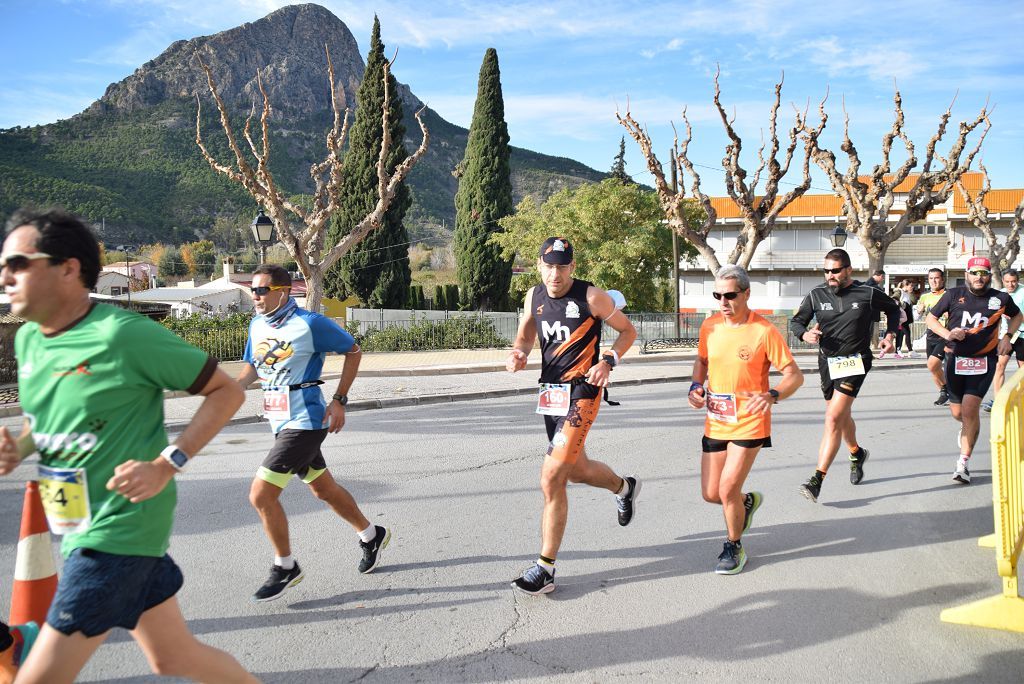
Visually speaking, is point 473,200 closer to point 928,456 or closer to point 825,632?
point 928,456

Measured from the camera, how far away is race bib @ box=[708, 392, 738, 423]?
5.01 m

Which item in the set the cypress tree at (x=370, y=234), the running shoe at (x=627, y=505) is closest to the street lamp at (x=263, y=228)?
the running shoe at (x=627, y=505)

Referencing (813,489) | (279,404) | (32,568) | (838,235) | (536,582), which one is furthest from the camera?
(838,235)

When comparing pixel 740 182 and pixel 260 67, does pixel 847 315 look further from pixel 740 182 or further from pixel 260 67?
pixel 260 67

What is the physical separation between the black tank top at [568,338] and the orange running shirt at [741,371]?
0.78 meters

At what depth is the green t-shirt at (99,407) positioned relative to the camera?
2.49m

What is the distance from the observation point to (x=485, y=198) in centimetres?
4372

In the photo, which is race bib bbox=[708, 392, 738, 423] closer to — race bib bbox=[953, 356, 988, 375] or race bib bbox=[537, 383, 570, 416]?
race bib bbox=[537, 383, 570, 416]

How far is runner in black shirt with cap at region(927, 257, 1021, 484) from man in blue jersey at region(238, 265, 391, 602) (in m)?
5.39

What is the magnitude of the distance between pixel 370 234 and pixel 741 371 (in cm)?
3658

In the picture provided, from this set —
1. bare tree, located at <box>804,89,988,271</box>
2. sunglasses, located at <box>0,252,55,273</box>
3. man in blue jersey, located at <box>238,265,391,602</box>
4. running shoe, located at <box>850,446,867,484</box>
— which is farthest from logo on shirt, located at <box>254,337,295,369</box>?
bare tree, located at <box>804,89,988,271</box>

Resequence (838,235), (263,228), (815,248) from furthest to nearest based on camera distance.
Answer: (815,248)
(838,235)
(263,228)

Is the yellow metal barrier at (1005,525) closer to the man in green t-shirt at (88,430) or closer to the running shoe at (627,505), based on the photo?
the running shoe at (627,505)

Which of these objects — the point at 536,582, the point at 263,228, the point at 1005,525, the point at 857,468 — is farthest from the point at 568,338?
the point at 263,228
